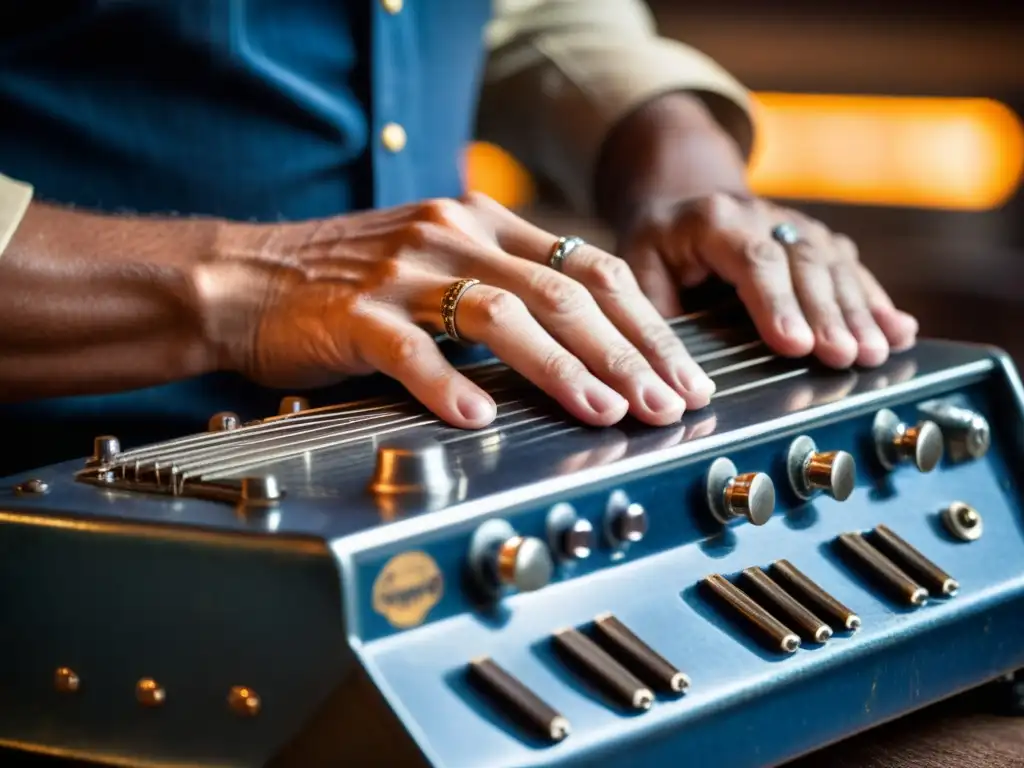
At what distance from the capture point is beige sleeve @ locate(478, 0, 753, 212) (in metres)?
1.51

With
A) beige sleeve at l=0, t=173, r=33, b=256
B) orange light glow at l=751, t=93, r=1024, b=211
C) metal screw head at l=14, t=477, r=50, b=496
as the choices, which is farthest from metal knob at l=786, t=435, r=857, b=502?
orange light glow at l=751, t=93, r=1024, b=211

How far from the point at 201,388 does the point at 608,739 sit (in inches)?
24.3

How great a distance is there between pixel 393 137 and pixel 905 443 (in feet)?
1.80

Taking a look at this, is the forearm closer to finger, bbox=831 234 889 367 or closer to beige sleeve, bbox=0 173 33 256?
beige sleeve, bbox=0 173 33 256

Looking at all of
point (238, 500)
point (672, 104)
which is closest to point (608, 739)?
point (238, 500)

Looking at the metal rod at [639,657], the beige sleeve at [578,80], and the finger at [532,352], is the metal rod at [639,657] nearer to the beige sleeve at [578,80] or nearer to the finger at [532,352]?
the finger at [532,352]

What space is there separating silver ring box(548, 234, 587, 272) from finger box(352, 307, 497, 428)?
12cm

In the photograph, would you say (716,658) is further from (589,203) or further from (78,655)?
(589,203)

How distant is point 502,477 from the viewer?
0.74 meters

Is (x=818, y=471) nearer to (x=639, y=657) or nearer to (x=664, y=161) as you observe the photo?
(x=639, y=657)

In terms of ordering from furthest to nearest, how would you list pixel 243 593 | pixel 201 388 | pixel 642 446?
pixel 201 388
pixel 642 446
pixel 243 593

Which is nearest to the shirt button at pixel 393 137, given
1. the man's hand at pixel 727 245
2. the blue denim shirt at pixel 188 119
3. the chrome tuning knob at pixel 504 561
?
the blue denim shirt at pixel 188 119

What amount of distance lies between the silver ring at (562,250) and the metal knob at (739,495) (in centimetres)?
22

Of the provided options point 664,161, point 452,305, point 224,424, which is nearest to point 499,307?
point 452,305
